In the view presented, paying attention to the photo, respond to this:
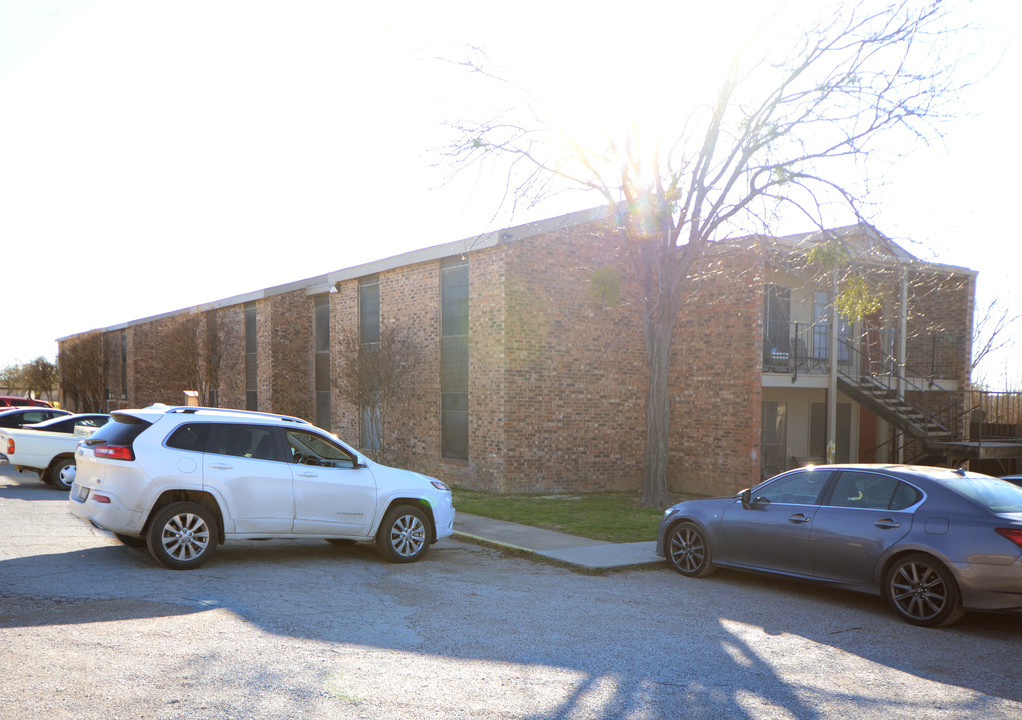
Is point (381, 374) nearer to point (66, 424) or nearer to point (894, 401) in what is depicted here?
point (66, 424)

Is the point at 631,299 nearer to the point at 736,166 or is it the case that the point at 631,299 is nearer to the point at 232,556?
the point at 736,166

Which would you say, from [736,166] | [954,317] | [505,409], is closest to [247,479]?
[505,409]

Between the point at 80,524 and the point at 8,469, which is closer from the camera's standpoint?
the point at 80,524

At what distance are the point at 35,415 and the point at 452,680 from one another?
1620 cm

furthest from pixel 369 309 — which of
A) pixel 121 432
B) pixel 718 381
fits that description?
pixel 121 432

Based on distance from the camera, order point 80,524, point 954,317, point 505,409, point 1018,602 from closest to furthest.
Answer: point 1018,602, point 80,524, point 505,409, point 954,317

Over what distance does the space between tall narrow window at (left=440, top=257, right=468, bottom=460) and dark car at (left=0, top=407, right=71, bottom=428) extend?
27.9 feet

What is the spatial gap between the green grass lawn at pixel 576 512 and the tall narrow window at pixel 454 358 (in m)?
1.56

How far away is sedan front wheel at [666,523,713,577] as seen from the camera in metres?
9.16

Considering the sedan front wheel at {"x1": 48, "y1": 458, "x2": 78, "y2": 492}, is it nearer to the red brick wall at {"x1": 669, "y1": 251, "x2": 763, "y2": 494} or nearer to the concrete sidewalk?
the concrete sidewalk

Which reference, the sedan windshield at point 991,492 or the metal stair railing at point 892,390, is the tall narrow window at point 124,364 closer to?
the metal stair railing at point 892,390

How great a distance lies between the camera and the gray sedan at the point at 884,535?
6.91 meters

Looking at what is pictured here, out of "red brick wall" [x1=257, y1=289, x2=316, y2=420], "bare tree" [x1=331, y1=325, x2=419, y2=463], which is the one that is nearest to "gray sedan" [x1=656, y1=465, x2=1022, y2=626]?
"bare tree" [x1=331, y1=325, x2=419, y2=463]

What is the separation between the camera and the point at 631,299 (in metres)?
19.3
